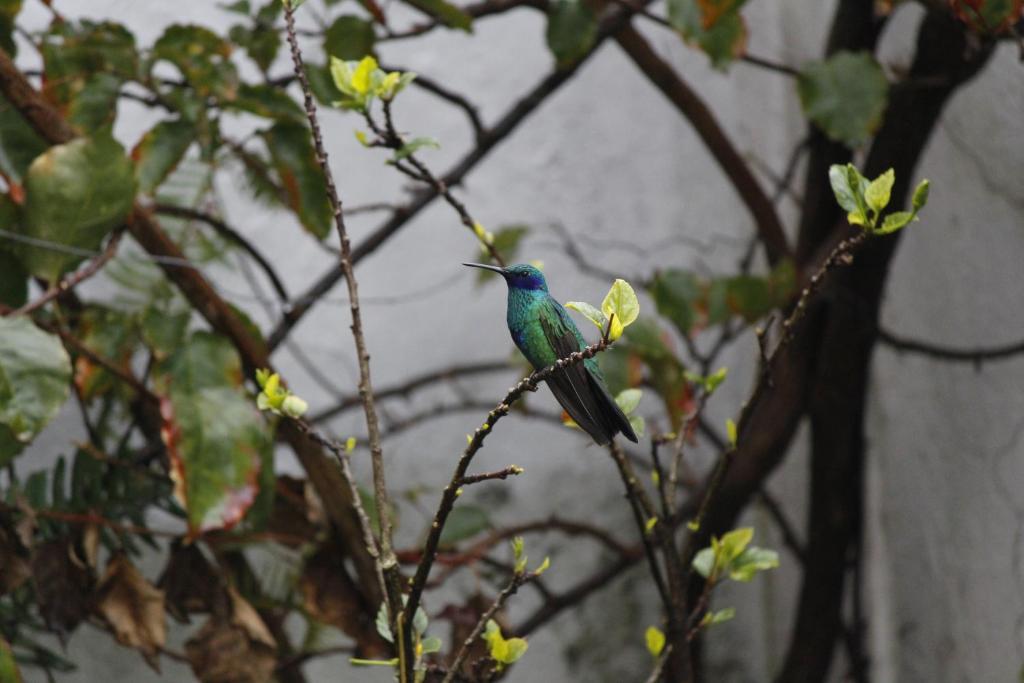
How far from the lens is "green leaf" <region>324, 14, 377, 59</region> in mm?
1533

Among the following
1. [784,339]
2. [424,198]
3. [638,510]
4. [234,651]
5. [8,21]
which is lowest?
[234,651]

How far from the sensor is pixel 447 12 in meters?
1.45

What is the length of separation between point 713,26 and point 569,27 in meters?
0.19

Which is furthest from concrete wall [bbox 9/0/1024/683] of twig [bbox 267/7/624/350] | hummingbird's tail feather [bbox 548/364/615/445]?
hummingbird's tail feather [bbox 548/364/615/445]

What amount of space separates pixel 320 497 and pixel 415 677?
2.25ft

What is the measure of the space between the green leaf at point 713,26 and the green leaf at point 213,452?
0.69 meters

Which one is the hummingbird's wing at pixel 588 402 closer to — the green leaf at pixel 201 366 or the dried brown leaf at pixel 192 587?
the green leaf at pixel 201 366

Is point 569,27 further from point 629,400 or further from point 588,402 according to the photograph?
point 588,402

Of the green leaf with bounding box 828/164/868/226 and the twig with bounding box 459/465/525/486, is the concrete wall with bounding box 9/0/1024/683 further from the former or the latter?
the twig with bounding box 459/465/525/486

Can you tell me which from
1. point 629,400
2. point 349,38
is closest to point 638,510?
point 629,400

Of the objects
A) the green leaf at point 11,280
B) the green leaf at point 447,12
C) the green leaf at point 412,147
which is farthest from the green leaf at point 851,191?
the green leaf at point 11,280

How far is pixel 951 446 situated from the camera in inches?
73.9

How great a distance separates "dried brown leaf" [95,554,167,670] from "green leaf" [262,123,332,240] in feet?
1.47

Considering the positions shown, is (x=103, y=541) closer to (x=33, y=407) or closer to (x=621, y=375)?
(x=33, y=407)
